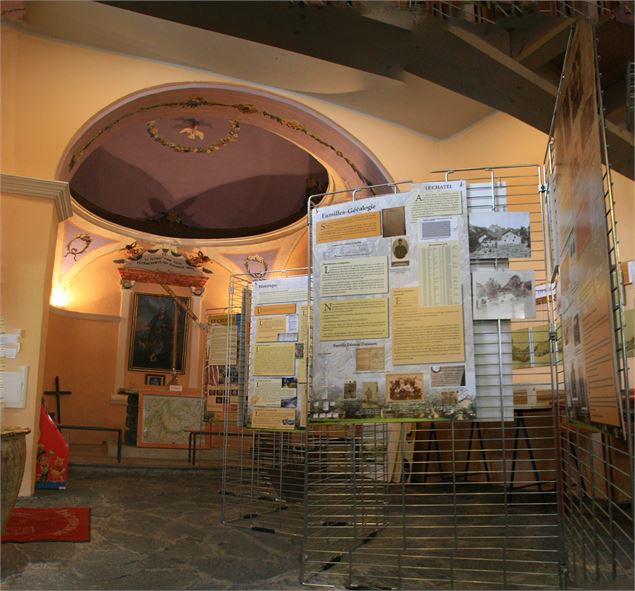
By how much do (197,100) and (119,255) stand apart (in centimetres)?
638

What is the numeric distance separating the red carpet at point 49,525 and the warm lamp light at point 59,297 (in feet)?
24.6

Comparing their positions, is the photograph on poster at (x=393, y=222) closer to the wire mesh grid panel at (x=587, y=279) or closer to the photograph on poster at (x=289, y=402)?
the wire mesh grid panel at (x=587, y=279)

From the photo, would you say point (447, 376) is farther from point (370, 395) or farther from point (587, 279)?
point (587, 279)

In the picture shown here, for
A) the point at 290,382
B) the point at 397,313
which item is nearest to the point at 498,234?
the point at 397,313

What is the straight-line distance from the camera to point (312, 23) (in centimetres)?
376

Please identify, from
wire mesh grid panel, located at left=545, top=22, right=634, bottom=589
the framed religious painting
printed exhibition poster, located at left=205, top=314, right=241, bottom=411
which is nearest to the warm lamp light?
the framed religious painting

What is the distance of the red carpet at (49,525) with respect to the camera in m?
3.75

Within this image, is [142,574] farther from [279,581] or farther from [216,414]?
[216,414]

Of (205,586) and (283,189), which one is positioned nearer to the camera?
(205,586)

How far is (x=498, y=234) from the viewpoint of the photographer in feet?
8.92

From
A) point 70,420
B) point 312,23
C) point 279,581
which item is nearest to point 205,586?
point 279,581

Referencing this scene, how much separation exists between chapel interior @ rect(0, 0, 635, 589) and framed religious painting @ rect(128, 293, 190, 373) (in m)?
0.06

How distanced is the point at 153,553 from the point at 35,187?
3548 millimetres

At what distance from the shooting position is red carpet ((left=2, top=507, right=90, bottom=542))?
3.75 meters
